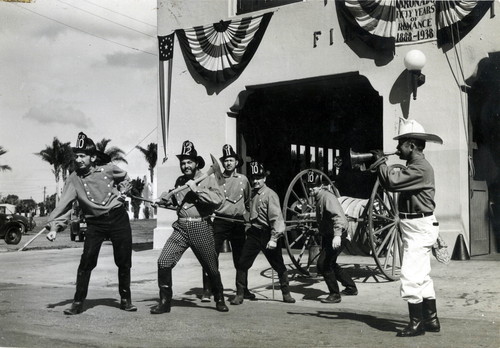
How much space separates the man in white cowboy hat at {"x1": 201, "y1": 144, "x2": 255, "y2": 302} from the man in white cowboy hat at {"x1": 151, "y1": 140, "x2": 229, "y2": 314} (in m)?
0.92

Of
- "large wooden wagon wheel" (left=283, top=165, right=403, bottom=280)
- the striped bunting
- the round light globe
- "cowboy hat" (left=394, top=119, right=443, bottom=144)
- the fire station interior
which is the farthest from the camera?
the fire station interior

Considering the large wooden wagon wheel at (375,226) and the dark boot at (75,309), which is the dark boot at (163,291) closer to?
the dark boot at (75,309)

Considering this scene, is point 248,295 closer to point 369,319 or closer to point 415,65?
point 369,319

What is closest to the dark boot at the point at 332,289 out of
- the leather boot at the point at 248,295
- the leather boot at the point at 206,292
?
the leather boot at the point at 248,295

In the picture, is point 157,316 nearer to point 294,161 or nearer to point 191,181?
point 191,181

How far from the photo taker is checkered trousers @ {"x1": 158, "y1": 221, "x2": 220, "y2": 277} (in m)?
7.63

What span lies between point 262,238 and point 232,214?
62 centimetres

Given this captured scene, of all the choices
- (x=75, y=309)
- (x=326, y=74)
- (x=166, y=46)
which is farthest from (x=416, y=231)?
(x=166, y=46)

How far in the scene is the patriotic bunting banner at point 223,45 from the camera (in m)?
14.1

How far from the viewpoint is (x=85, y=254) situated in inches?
299

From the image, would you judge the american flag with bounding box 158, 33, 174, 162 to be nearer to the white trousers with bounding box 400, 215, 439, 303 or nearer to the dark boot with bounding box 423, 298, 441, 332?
the white trousers with bounding box 400, 215, 439, 303

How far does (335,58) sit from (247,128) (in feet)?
11.7

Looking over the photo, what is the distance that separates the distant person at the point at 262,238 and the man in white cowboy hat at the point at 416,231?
2.35 meters

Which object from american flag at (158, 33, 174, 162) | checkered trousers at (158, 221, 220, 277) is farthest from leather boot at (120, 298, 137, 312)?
american flag at (158, 33, 174, 162)
